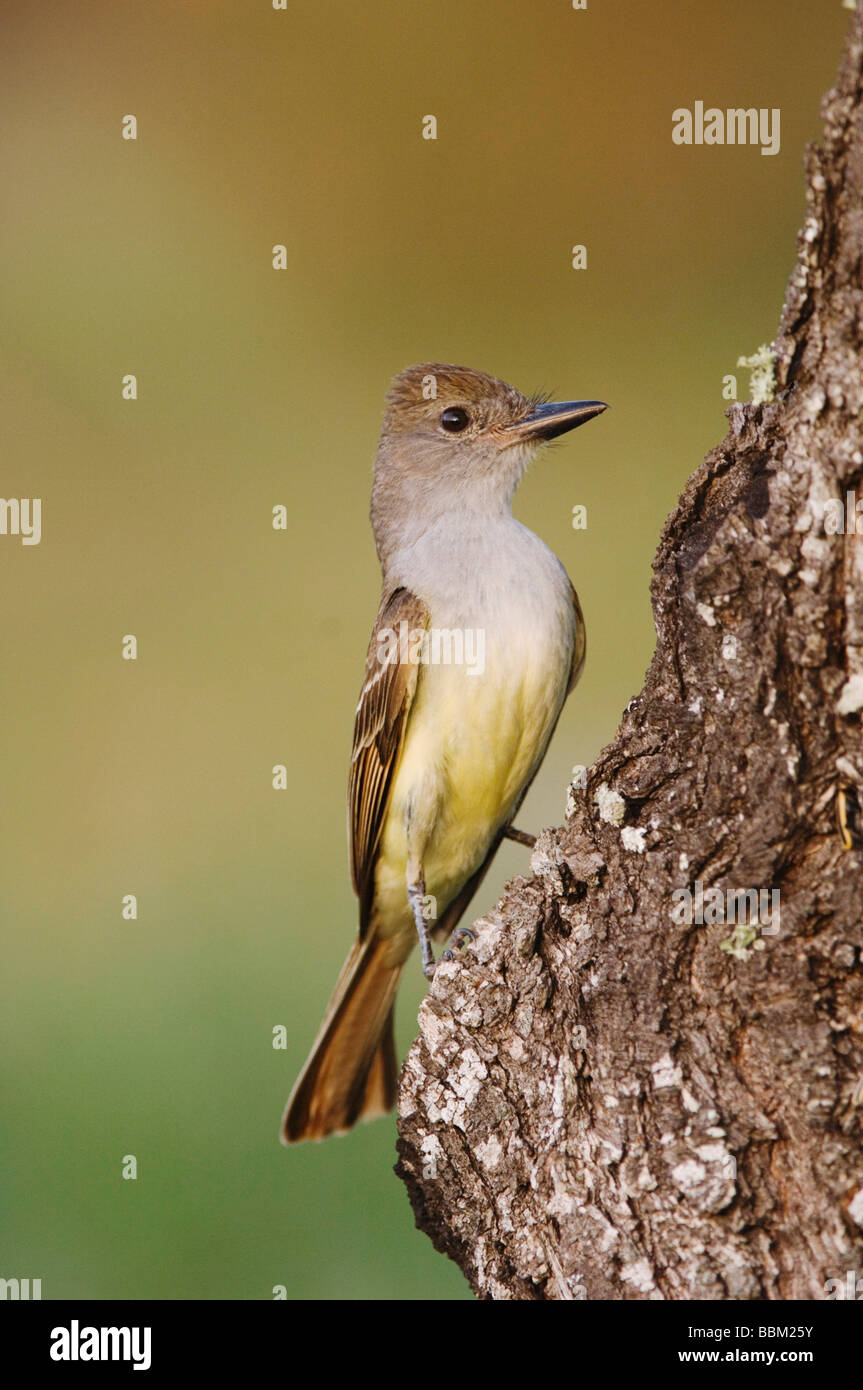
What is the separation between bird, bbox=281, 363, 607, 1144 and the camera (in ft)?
14.7

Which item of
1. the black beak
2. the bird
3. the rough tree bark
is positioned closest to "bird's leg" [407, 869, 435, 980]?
the bird

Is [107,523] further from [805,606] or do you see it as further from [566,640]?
[805,606]

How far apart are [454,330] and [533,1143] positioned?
7088 mm

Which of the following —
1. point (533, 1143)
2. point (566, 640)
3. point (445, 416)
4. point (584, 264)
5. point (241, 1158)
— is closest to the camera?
point (533, 1143)

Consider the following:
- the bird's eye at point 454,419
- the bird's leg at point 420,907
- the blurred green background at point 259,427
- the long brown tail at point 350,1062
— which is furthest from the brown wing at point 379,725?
the blurred green background at point 259,427

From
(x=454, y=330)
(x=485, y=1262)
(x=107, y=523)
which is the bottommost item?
(x=485, y=1262)

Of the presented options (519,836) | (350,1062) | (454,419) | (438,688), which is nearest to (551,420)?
(454,419)

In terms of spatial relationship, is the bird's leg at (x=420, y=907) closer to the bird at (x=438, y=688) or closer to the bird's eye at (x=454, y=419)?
the bird at (x=438, y=688)

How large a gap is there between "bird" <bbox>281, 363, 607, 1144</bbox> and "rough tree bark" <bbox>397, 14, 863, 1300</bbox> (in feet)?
3.69

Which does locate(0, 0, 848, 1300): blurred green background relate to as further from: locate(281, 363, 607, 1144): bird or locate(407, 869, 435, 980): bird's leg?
locate(407, 869, 435, 980): bird's leg

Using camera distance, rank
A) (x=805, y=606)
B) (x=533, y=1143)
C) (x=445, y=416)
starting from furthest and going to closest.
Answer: (x=445, y=416) → (x=533, y=1143) → (x=805, y=606)

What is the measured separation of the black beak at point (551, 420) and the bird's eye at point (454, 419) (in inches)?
6.3

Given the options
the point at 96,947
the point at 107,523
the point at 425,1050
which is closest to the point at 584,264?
the point at 107,523

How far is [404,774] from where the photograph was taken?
4.62 m
